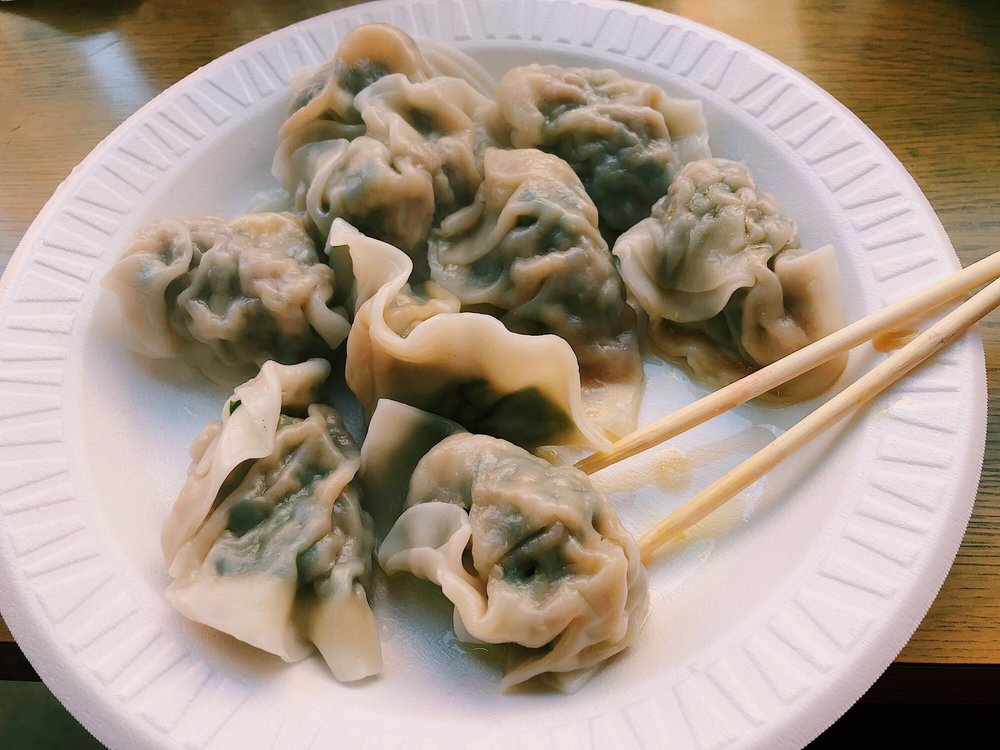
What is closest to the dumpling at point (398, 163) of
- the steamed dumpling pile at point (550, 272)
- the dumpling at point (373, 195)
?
the dumpling at point (373, 195)

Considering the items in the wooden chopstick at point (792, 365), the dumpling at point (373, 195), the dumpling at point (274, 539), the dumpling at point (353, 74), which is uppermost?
the dumpling at point (353, 74)

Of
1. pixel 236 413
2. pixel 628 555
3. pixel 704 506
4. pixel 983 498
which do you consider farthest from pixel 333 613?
pixel 983 498

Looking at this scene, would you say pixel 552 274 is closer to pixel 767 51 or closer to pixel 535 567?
pixel 535 567

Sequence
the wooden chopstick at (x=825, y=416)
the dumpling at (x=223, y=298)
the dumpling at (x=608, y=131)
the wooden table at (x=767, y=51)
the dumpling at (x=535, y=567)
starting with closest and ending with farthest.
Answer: the dumpling at (x=535, y=567), the wooden chopstick at (x=825, y=416), the dumpling at (x=223, y=298), the dumpling at (x=608, y=131), the wooden table at (x=767, y=51)

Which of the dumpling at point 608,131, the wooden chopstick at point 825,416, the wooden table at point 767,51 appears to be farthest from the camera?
the wooden table at point 767,51

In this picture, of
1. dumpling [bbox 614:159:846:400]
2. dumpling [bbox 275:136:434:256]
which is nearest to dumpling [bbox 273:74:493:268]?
dumpling [bbox 275:136:434:256]

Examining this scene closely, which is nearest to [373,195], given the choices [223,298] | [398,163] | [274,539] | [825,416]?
[398,163]

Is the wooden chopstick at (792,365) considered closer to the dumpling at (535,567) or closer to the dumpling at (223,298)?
the dumpling at (535,567)

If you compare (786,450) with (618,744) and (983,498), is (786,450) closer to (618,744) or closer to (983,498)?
(983,498)
